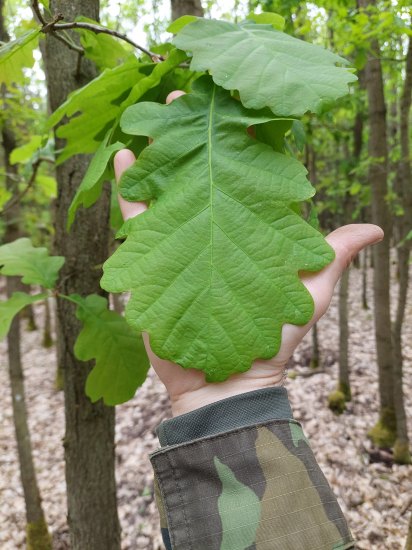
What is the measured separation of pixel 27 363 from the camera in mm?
8406

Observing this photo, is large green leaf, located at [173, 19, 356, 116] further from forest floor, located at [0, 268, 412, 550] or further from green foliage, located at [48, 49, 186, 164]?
forest floor, located at [0, 268, 412, 550]

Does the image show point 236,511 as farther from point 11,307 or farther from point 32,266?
point 32,266

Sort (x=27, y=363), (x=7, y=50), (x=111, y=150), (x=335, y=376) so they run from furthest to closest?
(x=27, y=363)
(x=335, y=376)
(x=7, y=50)
(x=111, y=150)

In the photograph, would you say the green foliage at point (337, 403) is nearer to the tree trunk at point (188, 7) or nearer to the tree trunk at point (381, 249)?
the tree trunk at point (381, 249)

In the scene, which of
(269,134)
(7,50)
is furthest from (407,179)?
(7,50)

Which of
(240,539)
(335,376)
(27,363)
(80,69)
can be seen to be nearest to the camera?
(240,539)

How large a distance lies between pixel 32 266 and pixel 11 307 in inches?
8.6

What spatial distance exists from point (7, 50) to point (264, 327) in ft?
3.19

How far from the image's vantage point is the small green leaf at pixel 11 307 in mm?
1506

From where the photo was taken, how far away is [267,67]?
868 millimetres

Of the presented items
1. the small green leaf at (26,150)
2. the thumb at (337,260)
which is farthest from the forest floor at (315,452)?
the thumb at (337,260)

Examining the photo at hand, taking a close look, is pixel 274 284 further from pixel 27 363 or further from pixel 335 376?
pixel 27 363

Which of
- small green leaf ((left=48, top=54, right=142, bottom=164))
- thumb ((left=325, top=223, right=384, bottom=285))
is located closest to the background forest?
small green leaf ((left=48, top=54, right=142, bottom=164))

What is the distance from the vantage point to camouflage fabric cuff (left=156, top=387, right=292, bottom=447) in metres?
0.93
